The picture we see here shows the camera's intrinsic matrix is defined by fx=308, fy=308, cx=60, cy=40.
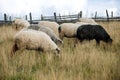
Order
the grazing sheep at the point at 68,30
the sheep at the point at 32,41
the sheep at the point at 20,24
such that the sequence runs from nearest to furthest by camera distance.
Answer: the sheep at the point at 32,41 → the grazing sheep at the point at 68,30 → the sheep at the point at 20,24

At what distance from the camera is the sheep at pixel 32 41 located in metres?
9.85

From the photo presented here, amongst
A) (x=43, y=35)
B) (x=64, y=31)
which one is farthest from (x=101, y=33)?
(x=43, y=35)

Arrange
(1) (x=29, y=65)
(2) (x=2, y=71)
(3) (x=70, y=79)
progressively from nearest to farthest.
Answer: (3) (x=70, y=79) → (2) (x=2, y=71) → (1) (x=29, y=65)

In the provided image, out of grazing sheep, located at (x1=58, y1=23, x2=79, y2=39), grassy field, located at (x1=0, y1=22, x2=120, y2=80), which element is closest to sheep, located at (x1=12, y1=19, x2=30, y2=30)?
grazing sheep, located at (x1=58, y1=23, x2=79, y2=39)

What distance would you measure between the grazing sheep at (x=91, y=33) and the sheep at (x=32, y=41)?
426 centimetres

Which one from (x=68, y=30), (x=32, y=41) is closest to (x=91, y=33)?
(x=68, y=30)

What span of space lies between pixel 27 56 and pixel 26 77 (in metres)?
2.56

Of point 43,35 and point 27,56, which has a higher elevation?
point 43,35

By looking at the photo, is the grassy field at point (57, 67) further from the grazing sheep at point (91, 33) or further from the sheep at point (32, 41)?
the grazing sheep at point (91, 33)

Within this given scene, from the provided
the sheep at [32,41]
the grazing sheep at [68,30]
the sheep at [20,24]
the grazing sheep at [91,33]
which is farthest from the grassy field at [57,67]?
the sheep at [20,24]

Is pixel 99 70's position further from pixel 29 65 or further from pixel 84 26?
pixel 84 26

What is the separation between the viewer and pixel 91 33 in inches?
566

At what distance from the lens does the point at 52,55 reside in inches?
394

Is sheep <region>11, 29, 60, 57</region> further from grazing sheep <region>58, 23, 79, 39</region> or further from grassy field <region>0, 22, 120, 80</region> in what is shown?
grazing sheep <region>58, 23, 79, 39</region>
